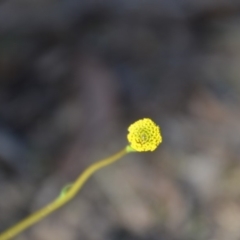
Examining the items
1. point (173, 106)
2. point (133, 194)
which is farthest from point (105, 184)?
point (173, 106)

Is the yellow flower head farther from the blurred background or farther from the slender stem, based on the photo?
the blurred background

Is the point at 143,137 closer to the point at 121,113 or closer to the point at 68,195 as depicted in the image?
the point at 68,195

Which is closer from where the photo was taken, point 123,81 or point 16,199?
point 16,199

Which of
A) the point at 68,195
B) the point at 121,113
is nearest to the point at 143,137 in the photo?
the point at 68,195

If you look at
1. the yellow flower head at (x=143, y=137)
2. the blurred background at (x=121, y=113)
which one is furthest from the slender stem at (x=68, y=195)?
the blurred background at (x=121, y=113)

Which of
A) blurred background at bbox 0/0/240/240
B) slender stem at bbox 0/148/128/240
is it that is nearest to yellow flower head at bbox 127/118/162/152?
slender stem at bbox 0/148/128/240

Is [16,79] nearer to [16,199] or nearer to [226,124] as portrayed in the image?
[16,199]

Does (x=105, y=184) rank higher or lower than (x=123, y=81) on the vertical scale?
lower
